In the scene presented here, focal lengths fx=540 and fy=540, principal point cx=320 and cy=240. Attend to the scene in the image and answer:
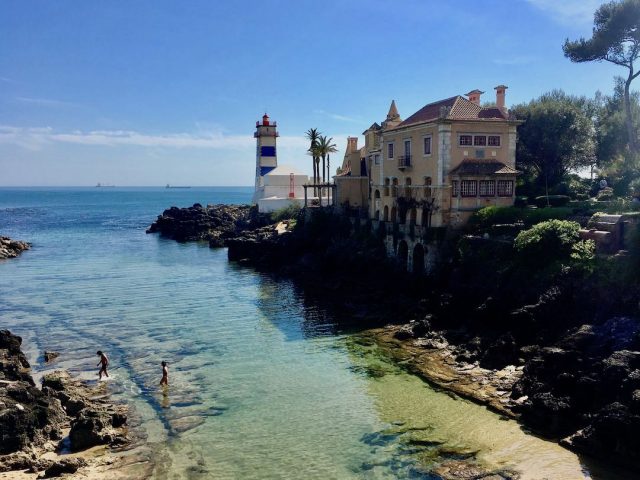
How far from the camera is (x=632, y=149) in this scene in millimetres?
45031

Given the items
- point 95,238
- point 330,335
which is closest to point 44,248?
point 95,238

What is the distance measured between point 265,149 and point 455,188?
189 feet

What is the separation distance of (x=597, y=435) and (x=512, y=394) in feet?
14.0

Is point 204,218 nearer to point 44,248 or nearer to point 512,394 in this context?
point 44,248

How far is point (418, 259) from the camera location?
41.6 m

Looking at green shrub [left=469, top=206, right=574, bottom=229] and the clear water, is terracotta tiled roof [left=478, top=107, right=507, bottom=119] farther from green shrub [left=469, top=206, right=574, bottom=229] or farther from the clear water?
the clear water

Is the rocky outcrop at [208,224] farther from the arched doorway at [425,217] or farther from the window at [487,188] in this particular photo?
→ the window at [487,188]

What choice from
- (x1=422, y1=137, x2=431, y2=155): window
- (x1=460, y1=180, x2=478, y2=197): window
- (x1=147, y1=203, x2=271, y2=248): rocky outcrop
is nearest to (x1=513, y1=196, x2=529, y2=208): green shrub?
(x1=460, y1=180, x2=478, y2=197): window

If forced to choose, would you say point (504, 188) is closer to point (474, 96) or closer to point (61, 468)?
point (474, 96)

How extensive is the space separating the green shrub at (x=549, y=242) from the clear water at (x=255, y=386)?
1046 cm

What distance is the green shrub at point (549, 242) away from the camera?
95.2ft

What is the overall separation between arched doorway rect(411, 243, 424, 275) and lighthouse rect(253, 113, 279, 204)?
171 feet

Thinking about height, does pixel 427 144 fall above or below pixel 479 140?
below

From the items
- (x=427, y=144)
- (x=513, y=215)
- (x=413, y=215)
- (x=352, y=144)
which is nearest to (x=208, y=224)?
(x=352, y=144)
